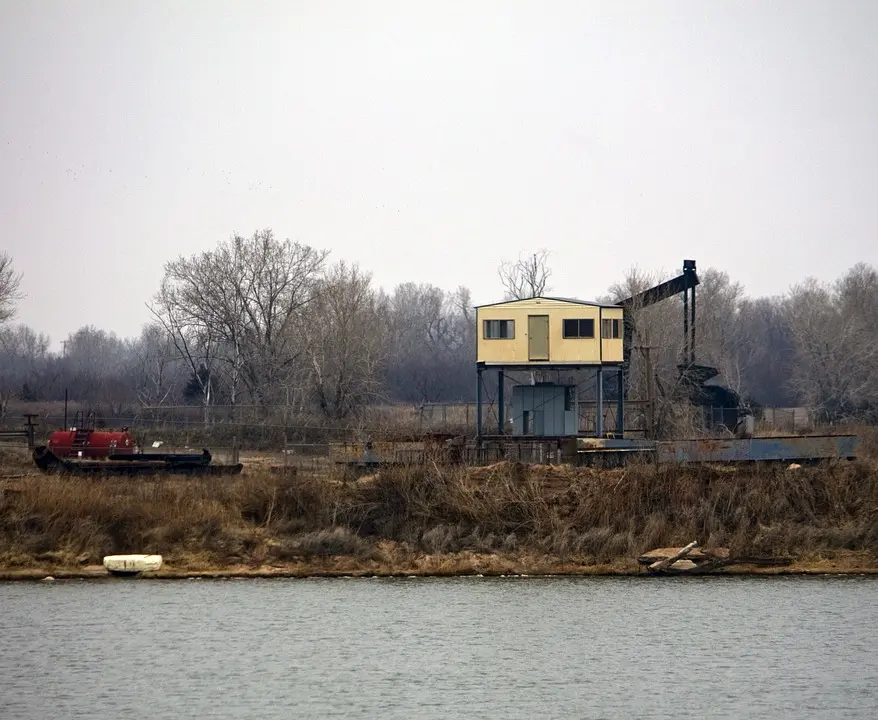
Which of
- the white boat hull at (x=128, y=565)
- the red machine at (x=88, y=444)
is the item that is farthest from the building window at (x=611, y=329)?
the white boat hull at (x=128, y=565)

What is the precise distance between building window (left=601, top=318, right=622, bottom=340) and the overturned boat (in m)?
18.3

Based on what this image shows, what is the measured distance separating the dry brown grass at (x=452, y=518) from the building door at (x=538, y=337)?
1091 cm

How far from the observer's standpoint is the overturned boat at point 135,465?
5166cm

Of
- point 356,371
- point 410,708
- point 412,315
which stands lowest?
point 410,708

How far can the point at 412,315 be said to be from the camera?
7013 inches

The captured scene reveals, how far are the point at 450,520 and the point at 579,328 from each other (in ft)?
51.9

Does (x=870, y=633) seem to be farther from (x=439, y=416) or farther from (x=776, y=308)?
(x=776, y=308)

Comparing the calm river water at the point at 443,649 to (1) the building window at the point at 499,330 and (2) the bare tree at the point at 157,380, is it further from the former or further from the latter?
(2) the bare tree at the point at 157,380

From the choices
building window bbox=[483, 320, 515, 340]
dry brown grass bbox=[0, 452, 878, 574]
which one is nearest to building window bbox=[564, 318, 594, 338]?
building window bbox=[483, 320, 515, 340]

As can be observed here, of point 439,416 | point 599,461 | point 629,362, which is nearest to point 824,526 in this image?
point 599,461

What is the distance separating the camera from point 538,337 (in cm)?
5672

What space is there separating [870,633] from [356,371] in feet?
180

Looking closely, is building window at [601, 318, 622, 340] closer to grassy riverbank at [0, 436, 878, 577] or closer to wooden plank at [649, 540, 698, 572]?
grassy riverbank at [0, 436, 878, 577]

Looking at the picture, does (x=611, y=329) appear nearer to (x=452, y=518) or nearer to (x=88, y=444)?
(x=452, y=518)
